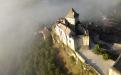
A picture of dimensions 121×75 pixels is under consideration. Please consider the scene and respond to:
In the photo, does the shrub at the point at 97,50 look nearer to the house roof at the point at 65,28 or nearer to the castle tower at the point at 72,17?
the house roof at the point at 65,28

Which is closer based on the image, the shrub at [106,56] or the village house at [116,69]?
the village house at [116,69]

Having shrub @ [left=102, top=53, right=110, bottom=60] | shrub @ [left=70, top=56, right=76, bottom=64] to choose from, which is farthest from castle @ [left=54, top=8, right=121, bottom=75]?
shrub @ [left=102, top=53, right=110, bottom=60]

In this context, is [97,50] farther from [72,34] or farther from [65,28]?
[65,28]

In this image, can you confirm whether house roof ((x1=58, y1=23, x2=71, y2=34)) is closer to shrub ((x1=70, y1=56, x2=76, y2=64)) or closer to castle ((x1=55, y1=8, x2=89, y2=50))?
castle ((x1=55, y1=8, x2=89, y2=50))

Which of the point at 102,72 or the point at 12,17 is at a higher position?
the point at 12,17

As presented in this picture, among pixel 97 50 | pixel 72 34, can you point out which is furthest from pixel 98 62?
pixel 72 34

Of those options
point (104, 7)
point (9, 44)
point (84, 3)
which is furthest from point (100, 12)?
point (9, 44)

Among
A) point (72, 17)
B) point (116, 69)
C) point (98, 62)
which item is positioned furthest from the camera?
point (72, 17)

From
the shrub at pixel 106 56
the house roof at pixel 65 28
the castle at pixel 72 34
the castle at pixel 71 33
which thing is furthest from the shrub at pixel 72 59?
the shrub at pixel 106 56

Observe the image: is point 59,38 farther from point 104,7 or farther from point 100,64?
point 104,7
